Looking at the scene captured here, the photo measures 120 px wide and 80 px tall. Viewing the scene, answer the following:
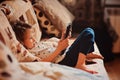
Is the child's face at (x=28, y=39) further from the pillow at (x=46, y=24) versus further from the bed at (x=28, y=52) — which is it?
the pillow at (x=46, y=24)

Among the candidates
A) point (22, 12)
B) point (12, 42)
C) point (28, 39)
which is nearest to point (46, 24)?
point (22, 12)

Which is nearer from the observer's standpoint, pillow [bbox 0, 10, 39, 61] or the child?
pillow [bbox 0, 10, 39, 61]

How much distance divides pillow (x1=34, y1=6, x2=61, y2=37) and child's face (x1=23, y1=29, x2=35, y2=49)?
39cm

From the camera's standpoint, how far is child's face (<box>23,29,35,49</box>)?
6.39 feet

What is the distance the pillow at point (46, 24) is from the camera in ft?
7.99

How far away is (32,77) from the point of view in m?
1.29

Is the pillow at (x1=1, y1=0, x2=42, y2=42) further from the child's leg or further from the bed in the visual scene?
the child's leg

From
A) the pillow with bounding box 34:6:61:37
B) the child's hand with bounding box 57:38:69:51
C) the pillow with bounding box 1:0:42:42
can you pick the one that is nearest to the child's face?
the pillow with bounding box 1:0:42:42

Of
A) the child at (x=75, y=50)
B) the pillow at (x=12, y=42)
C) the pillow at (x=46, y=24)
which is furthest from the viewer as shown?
the pillow at (x=46, y=24)

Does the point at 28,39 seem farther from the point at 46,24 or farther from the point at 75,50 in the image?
the point at 46,24

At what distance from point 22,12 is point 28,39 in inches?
11.0

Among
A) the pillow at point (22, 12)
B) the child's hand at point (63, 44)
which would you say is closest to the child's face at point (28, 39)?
the pillow at point (22, 12)

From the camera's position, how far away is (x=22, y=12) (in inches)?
84.5

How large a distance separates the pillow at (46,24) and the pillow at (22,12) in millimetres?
A: 120
